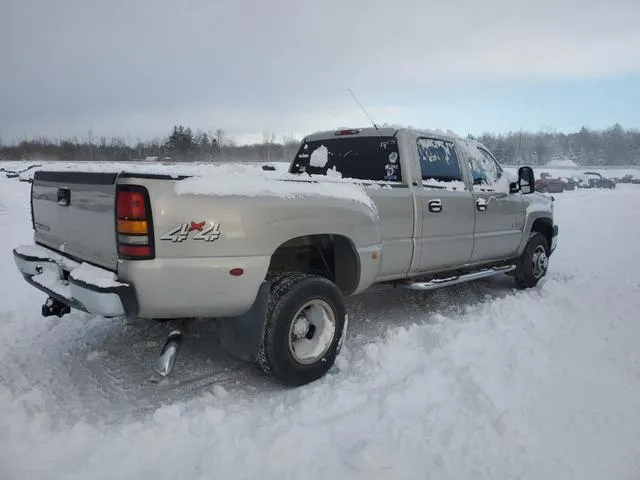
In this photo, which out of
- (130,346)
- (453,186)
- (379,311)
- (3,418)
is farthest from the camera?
(379,311)

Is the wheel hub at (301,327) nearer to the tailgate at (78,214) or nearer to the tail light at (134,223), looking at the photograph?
the tail light at (134,223)

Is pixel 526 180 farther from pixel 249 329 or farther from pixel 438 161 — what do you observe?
pixel 249 329

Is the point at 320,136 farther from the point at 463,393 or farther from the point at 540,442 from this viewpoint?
the point at 540,442

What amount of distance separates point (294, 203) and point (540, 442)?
2.04 m

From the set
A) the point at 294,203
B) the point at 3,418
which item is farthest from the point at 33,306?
the point at 294,203

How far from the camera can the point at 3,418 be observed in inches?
113

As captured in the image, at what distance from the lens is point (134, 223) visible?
277 centimetres

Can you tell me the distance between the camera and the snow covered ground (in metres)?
2.50

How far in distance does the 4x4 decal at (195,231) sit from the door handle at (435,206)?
225 centimetres

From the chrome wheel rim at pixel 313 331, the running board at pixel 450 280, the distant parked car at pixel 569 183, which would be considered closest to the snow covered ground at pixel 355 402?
the chrome wheel rim at pixel 313 331

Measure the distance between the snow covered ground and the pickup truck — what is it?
38cm

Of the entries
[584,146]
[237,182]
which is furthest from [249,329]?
[584,146]

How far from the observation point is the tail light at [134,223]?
277 centimetres

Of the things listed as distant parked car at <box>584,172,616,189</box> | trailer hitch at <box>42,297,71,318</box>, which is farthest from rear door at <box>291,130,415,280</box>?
distant parked car at <box>584,172,616,189</box>
